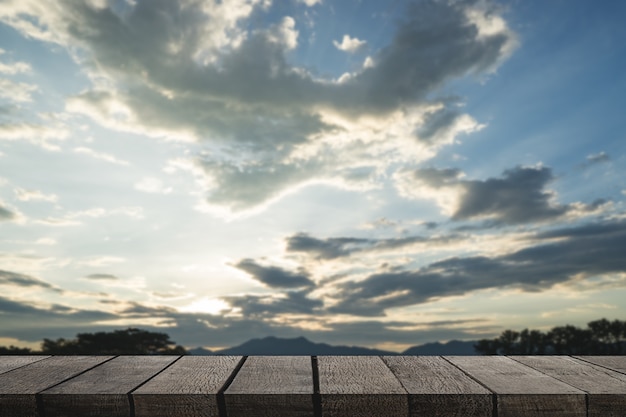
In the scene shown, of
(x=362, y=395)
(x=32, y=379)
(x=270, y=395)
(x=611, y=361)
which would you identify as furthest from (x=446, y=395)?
(x=32, y=379)

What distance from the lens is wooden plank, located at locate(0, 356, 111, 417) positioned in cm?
224

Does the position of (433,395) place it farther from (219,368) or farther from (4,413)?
(4,413)

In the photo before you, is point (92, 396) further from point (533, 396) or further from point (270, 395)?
point (533, 396)

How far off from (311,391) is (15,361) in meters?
2.02

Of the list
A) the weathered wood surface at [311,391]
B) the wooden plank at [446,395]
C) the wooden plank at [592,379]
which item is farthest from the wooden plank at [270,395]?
the wooden plank at [592,379]

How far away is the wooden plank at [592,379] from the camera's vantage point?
2.21 meters

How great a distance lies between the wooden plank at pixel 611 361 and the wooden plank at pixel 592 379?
9 centimetres

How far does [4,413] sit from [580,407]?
8.50 ft

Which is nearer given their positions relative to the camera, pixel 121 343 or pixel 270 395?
pixel 270 395

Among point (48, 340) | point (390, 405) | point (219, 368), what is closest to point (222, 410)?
point (219, 368)

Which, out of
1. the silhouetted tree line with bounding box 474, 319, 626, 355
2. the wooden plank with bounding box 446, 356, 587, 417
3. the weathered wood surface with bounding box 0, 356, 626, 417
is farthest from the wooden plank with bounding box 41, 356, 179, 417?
the silhouetted tree line with bounding box 474, 319, 626, 355

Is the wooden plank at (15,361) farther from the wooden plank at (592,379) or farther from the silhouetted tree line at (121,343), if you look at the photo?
the silhouetted tree line at (121,343)

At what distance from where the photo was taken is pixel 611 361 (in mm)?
3039

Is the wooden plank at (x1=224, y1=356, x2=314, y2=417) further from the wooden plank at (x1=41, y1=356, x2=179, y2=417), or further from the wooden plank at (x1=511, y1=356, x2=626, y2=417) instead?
the wooden plank at (x1=511, y1=356, x2=626, y2=417)
